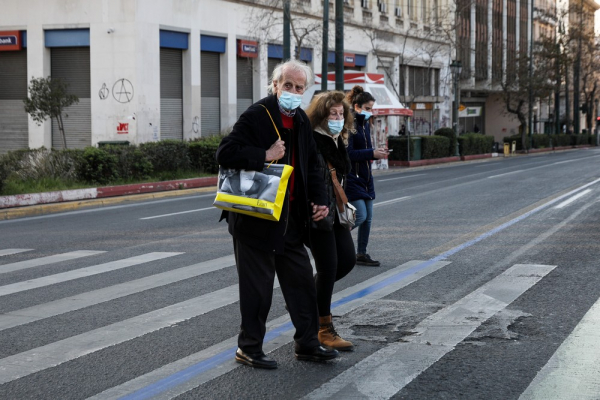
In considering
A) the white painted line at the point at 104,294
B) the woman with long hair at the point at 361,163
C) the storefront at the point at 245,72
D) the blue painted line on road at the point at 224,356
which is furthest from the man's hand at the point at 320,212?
the storefront at the point at 245,72

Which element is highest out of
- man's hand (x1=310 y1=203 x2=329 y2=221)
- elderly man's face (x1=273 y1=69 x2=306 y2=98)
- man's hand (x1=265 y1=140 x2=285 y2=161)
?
elderly man's face (x1=273 y1=69 x2=306 y2=98)

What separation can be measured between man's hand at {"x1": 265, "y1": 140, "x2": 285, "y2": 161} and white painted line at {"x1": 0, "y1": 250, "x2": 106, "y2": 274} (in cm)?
505

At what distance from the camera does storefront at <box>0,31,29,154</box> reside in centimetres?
3228

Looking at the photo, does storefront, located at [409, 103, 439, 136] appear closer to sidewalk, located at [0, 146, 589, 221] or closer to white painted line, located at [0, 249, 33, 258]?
sidewalk, located at [0, 146, 589, 221]

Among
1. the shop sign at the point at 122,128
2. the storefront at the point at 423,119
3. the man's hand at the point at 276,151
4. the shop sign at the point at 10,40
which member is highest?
the shop sign at the point at 10,40

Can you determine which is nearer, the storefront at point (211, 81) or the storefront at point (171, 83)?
the storefront at point (171, 83)

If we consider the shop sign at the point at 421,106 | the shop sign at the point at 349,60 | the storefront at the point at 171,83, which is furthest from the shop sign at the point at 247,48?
the shop sign at the point at 421,106

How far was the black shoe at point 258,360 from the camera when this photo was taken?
17.4 feet

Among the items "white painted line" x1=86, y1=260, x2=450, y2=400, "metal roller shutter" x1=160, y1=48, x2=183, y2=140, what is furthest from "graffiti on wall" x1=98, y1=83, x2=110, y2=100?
"white painted line" x1=86, y1=260, x2=450, y2=400

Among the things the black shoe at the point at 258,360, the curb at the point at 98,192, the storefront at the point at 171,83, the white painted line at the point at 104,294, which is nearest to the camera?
the black shoe at the point at 258,360

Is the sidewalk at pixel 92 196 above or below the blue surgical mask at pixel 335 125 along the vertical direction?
below

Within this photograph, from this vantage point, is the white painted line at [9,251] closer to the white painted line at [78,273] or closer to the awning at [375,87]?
the white painted line at [78,273]

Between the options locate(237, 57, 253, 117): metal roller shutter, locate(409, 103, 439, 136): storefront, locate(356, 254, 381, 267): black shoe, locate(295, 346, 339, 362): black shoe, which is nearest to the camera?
locate(295, 346, 339, 362): black shoe

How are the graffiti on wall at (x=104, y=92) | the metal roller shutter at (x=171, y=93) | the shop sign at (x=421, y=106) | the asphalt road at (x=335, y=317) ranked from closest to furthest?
the asphalt road at (x=335, y=317) → the graffiti on wall at (x=104, y=92) → the metal roller shutter at (x=171, y=93) → the shop sign at (x=421, y=106)
